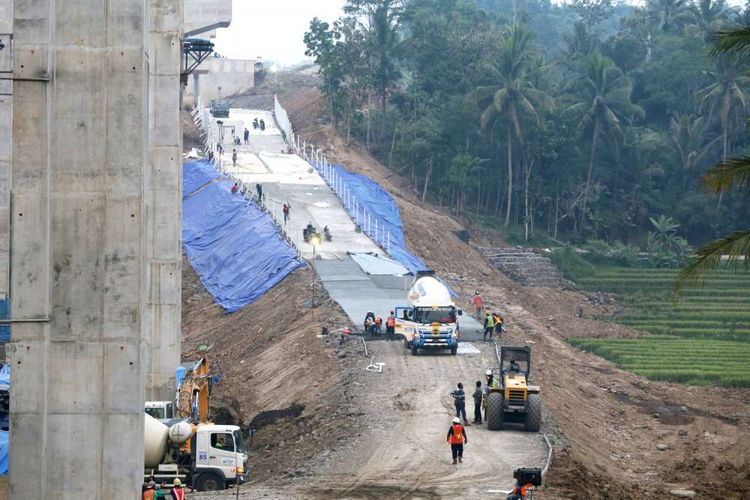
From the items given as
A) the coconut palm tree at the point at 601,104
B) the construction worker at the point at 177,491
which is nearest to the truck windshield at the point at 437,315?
the construction worker at the point at 177,491

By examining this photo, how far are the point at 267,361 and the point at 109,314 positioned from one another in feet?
82.2

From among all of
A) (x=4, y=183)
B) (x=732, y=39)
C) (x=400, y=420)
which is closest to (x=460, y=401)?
(x=400, y=420)

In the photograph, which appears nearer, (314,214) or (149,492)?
(149,492)

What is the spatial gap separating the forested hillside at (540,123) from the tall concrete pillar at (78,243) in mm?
61351

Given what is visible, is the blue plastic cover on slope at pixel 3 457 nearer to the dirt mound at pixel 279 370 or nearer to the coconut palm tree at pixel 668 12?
the dirt mound at pixel 279 370

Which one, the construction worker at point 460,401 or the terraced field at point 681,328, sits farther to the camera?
the terraced field at point 681,328

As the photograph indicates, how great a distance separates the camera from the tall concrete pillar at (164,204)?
1861 inches

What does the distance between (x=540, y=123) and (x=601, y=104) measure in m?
4.16

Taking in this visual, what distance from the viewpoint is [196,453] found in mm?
33938

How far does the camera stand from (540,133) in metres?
92.8

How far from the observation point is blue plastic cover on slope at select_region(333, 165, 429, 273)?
69500mm

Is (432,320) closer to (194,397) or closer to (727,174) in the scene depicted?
(194,397)

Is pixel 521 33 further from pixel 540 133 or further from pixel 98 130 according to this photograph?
pixel 98 130

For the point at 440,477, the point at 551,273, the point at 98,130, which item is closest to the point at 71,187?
the point at 98,130
